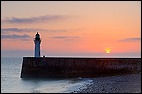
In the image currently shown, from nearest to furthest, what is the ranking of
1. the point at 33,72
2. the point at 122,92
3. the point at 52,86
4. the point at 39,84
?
the point at 122,92 → the point at 52,86 → the point at 39,84 → the point at 33,72

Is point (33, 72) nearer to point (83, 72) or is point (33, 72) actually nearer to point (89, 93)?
point (83, 72)

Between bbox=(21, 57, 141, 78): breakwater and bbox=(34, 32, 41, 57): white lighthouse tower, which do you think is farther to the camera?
bbox=(34, 32, 41, 57): white lighthouse tower

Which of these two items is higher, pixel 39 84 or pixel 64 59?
pixel 64 59

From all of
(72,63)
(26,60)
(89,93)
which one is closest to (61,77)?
(72,63)

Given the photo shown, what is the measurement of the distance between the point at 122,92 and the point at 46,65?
1144 centimetres

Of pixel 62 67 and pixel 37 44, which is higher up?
pixel 37 44

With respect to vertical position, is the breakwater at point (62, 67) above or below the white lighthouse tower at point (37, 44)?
below

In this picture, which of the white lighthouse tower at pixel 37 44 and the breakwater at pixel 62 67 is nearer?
the breakwater at pixel 62 67

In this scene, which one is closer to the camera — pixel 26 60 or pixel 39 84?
pixel 39 84

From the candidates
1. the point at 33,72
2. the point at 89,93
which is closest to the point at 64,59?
the point at 33,72

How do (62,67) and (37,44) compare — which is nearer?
(62,67)

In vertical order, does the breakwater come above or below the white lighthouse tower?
below

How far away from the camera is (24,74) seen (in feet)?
87.4

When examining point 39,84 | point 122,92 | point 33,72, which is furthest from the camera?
point 33,72
